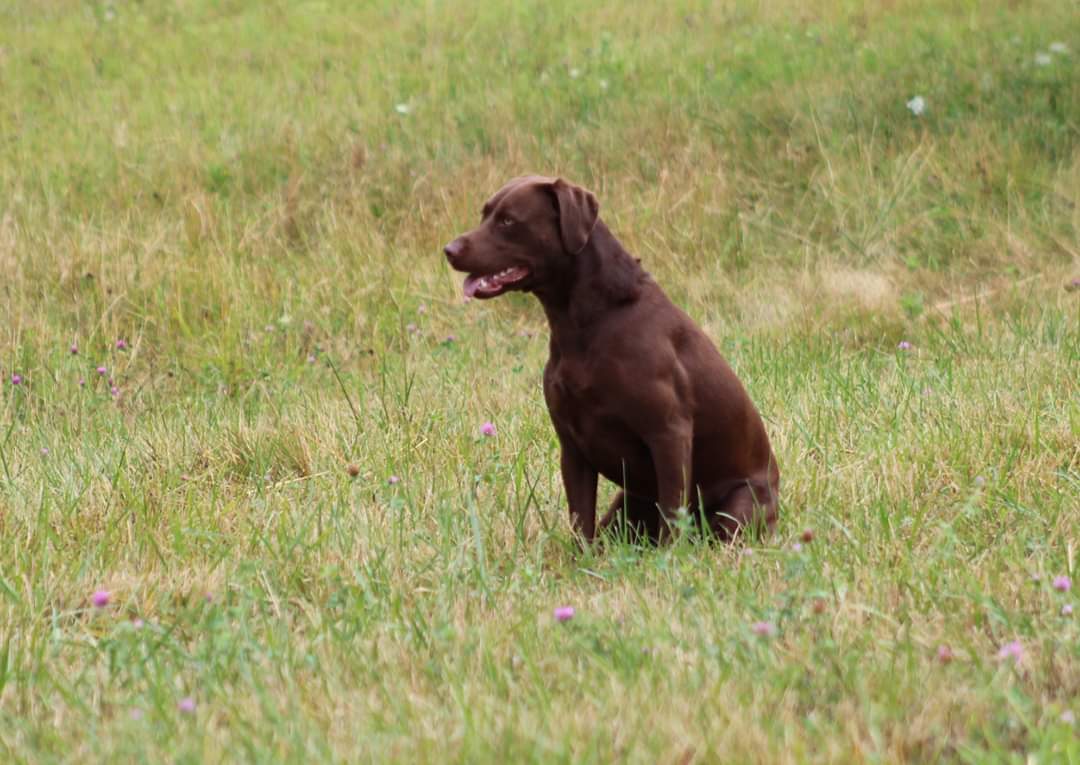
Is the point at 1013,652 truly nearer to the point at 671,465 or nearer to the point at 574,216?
the point at 671,465

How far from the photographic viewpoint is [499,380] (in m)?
6.01

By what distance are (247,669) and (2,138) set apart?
305 inches

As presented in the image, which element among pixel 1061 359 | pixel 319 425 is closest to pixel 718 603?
pixel 319 425

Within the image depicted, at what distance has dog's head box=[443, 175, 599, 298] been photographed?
12.1 ft

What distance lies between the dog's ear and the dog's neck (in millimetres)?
53

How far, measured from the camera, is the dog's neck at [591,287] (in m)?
3.70

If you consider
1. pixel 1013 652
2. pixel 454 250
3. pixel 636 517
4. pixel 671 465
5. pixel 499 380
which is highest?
pixel 454 250

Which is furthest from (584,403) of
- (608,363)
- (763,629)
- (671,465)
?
(763,629)

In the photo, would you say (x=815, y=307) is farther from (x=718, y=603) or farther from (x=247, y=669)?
(x=247, y=669)

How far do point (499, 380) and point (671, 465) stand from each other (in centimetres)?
245

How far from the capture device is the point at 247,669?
9.01ft

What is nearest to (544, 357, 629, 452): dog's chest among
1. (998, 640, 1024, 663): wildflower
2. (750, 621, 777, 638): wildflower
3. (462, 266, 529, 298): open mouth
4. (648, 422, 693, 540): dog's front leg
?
(648, 422, 693, 540): dog's front leg

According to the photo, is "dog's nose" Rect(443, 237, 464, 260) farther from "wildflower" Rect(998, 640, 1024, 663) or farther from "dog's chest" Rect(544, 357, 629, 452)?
"wildflower" Rect(998, 640, 1024, 663)

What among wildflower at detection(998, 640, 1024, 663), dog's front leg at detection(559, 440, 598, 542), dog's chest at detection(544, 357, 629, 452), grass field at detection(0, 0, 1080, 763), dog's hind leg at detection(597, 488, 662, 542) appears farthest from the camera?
dog's hind leg at detection(597, 488, 662, 542)
